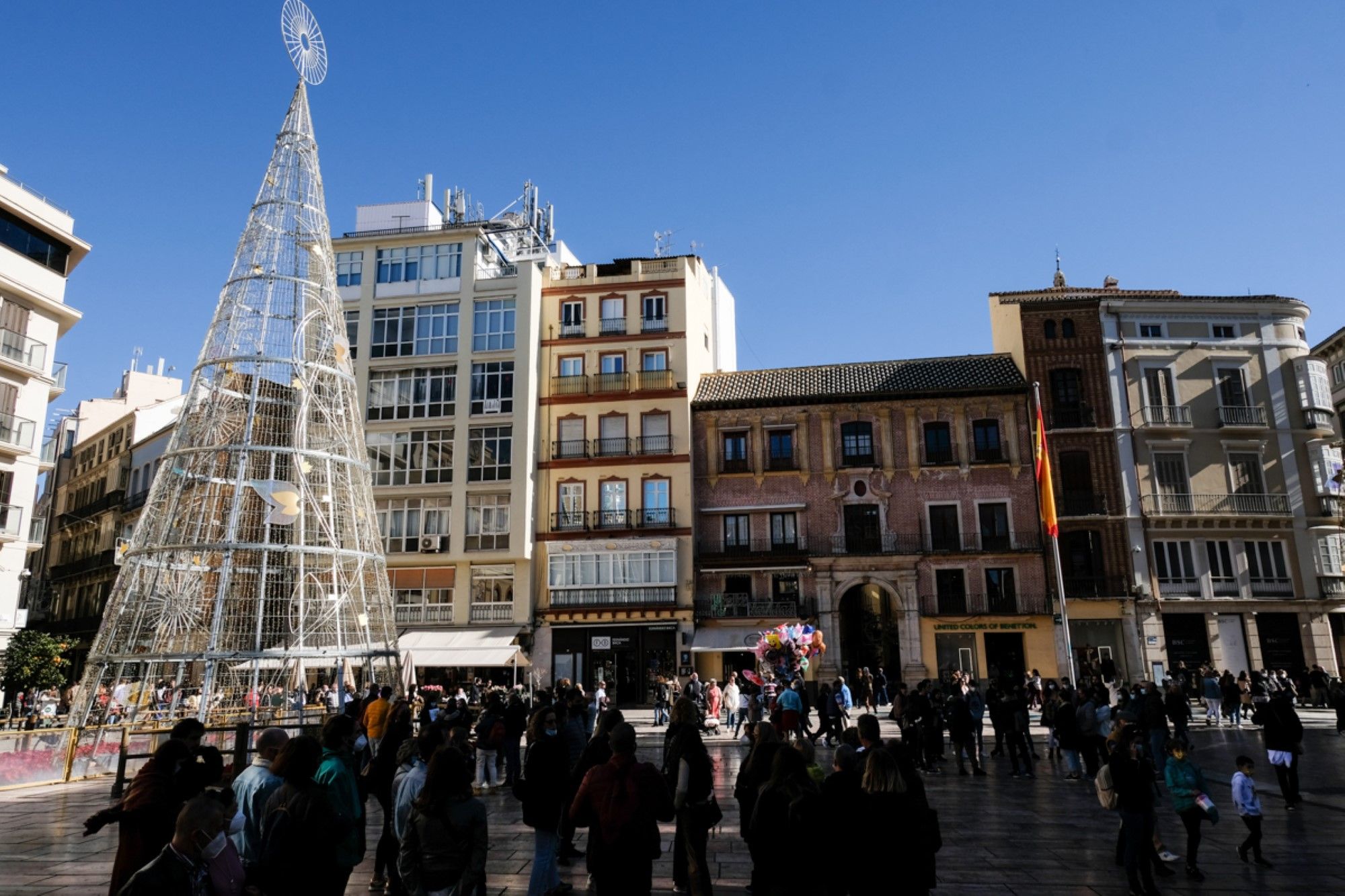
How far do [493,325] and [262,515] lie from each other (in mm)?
18317

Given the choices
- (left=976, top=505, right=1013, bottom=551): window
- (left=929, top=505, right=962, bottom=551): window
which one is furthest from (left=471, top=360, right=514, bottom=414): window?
(left=976, top=505, right=1013, bottom=551): window

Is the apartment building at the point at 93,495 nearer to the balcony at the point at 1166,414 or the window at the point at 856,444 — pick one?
the window at the point at 856,444

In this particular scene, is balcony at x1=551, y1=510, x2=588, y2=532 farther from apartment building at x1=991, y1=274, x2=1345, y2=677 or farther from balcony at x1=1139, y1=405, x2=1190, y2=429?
balcony at x1=1139, y1=405, x2=1190, y2=429

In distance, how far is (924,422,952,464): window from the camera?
3597 cm

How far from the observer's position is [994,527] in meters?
35.1

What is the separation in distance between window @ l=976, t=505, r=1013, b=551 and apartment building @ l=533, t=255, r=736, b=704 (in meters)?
11.6

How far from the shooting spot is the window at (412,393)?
3831 centimetres

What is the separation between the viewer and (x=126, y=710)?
61.4 ft

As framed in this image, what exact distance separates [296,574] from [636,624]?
58.0 feet

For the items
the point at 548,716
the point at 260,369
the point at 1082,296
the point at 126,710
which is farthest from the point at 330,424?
the point at 1082,296

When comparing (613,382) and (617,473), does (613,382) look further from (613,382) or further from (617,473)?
(617,473)

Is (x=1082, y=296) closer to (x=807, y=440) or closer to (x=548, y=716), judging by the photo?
(x=807, y=440)

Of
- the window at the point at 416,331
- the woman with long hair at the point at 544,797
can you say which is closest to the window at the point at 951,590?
the window at the point at 416,331

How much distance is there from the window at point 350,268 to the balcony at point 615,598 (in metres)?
16.9
